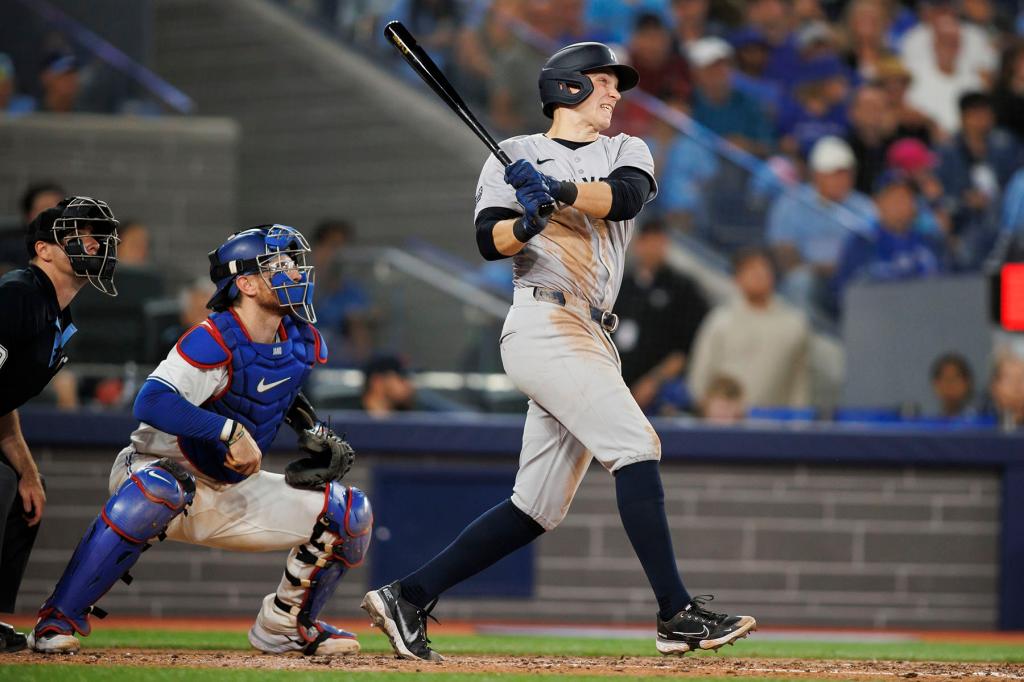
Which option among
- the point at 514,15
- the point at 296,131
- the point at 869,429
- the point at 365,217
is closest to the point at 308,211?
the point at 365,217

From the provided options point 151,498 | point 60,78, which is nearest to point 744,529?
point 151,498

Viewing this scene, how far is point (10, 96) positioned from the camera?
952cm

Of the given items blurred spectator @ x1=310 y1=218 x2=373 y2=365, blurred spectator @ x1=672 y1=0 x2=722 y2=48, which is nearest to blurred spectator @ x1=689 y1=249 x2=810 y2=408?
blurred spectator @ x1=310 y1=218 x2=373 y2=365

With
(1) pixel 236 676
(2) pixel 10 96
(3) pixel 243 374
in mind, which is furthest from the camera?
(2) pixel 10 96

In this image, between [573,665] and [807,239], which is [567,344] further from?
[807,239]

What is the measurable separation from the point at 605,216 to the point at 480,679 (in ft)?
4.49

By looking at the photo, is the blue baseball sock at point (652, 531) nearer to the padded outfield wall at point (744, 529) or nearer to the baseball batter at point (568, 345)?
the baseball batter at point (568, 345)

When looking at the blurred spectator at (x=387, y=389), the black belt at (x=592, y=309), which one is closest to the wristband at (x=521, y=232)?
the black belt at (x=592, y=309)

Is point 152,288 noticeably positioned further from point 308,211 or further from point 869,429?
point 869,429

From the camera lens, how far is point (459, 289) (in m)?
8.34

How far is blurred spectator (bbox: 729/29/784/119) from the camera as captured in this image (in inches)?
422

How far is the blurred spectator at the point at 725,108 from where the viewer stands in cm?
1030

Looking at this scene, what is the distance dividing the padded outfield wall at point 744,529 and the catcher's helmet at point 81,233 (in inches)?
104

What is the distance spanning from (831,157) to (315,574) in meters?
6.60
